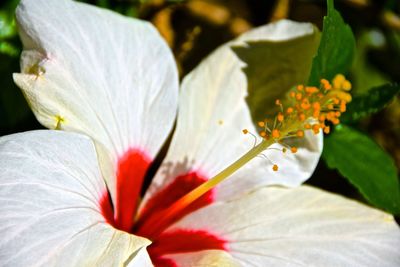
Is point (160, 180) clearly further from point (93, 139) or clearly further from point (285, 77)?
point (285, 77)

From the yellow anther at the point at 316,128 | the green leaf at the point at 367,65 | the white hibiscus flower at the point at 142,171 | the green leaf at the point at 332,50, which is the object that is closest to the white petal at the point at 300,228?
the white hibiscus flower at the point at 142,171

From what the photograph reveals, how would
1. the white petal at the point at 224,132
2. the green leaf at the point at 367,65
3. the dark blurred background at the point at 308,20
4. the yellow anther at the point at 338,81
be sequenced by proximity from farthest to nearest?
the green leaf at the point at 367,65
the dark blurred background at the point at 308,20
the white petal at the point at 224,132
the yellow anther at the point at 338,81

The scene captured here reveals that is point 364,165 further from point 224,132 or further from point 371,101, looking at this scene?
point 224,132

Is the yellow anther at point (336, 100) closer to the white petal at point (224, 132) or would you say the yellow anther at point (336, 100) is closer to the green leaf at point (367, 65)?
the white petal at point (224, 132)

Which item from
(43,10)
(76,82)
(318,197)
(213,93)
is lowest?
(318,197)

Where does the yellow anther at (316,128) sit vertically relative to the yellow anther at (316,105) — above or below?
below

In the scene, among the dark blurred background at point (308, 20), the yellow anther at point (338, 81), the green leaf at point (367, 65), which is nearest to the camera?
the yellow anther at point (338, 81)

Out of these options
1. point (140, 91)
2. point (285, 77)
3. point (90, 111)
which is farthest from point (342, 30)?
point (90, 111)

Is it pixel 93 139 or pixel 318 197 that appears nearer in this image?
pixel 93 139
